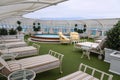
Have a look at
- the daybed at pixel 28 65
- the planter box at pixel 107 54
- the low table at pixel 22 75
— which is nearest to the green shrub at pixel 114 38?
the planter box at pixel 107 54

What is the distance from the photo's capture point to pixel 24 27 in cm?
1758

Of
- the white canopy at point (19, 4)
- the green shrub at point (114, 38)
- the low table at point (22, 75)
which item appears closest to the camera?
the low table at point (22, 75)

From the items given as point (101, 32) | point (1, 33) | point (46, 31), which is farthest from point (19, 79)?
point (46, 31)

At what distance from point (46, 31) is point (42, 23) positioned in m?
1.83

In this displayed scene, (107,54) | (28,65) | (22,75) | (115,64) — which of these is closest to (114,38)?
(107,54)

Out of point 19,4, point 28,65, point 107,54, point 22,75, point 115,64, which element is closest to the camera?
point 22,75

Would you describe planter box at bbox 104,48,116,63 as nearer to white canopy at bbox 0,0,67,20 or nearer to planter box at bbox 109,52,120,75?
planter box at bbox 109,52,120,75

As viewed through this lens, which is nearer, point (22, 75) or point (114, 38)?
point (22, 75)

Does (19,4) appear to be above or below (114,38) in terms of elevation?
above

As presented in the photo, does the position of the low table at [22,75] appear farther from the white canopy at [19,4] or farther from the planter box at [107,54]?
the planter box at [107,54]

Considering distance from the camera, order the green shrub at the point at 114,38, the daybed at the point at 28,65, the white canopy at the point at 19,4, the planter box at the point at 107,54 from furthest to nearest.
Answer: the planter box at the point at 107,54 < the green shrub at the point at 114,38 < the daybed at the point at 28,65 < the white canopy at the point at 19,4

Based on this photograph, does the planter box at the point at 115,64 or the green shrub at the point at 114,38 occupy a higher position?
the green shrub at the point at 114,38

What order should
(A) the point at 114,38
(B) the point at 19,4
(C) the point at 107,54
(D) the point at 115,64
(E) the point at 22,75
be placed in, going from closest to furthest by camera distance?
(E) the point at 22,75, (B) the point at 19,4, (D) the point at 115,64, (A) the point at 114,38, (C) the point at 107,54

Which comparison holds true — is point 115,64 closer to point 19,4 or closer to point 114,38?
point 114,38
